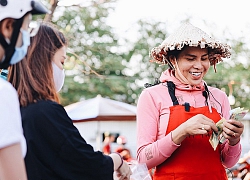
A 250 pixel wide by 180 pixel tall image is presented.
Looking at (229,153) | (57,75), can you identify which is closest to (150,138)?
(229,153)

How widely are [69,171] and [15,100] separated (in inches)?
23.4

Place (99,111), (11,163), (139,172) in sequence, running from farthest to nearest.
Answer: (99,111) → (139,172) → (11,163)

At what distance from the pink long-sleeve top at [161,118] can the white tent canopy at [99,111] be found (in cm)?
900

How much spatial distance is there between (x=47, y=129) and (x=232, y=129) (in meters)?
1.30

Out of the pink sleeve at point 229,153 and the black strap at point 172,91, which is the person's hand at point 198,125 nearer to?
the black strap at point 172,91

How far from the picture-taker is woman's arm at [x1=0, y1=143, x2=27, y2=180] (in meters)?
1.65

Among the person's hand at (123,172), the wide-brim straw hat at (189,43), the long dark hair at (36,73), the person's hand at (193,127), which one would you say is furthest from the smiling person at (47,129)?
the wide-brim straw hat at (189,43)

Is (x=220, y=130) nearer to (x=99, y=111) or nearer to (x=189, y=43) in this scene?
(x=189, y=43)

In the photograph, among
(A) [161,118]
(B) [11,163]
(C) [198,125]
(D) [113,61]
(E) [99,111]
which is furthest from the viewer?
(D) [113,61]

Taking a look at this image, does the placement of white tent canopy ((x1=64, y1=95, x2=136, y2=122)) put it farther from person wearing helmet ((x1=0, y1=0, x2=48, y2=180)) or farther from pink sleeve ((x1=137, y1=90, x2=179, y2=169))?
person wearing helmet ((x1=0, y1=0, x2=48, y2=180))

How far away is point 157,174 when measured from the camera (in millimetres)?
3117

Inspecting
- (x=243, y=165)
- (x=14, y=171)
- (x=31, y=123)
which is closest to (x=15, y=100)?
(x=14, y=171)

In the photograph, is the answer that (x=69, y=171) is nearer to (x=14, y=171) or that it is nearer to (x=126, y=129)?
(x=14, y=171)

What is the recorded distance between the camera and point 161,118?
3.09m
